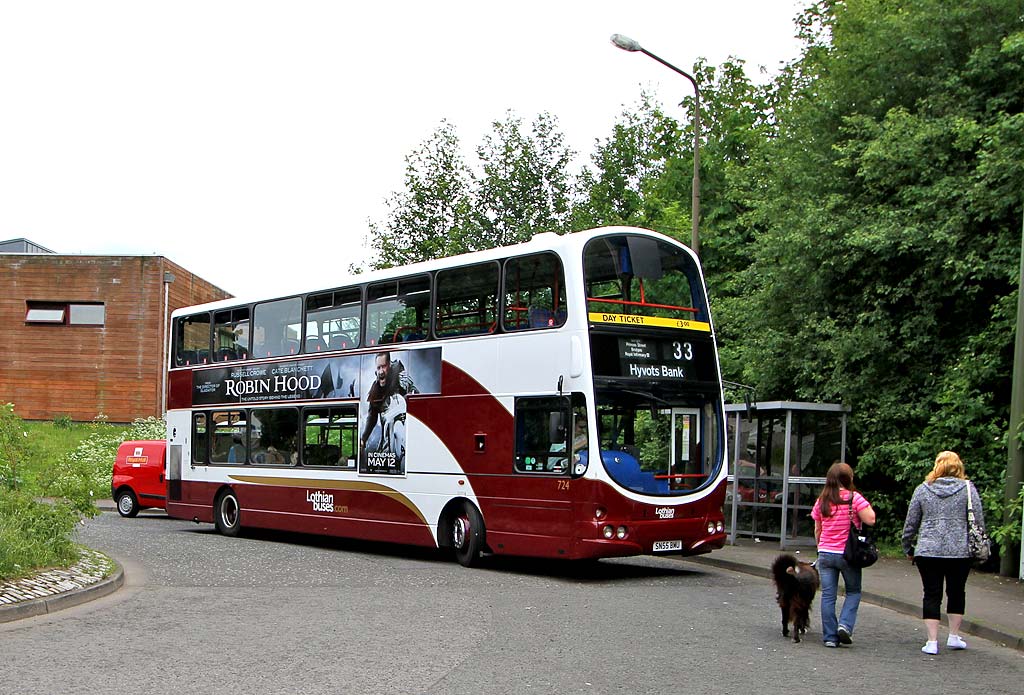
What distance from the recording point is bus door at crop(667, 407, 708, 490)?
14.7 meters

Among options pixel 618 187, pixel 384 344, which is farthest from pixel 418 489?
pixel 618 187

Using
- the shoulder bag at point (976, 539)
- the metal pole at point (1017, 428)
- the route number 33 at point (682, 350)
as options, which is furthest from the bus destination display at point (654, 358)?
the shoulder bag at point (976, 539)

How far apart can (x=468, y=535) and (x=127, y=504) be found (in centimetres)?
1556

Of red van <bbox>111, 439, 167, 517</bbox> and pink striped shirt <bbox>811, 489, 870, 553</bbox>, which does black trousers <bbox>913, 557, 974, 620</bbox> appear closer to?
pink striped shirt <bbox>811, 489, 870, 553</bbox>

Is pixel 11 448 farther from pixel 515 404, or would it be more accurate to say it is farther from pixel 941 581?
pixel 941 581

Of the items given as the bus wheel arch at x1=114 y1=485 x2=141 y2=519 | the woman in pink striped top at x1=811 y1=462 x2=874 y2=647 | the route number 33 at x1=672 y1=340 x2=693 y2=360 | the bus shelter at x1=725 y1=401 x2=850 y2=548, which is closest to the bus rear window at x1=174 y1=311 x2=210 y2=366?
the bus wheel arch at x1=114 y1=485 x2=141 y2=519

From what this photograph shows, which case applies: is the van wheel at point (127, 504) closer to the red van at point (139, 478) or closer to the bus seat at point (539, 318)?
the red van at point (139, 478)

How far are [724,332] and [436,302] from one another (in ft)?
30.3

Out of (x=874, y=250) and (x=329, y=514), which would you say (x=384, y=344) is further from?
(x=874, y=250)

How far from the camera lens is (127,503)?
93.4ft

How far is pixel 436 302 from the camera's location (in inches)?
650

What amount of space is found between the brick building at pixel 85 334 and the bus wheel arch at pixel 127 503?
18.1 metres

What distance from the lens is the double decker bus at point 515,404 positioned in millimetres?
14117

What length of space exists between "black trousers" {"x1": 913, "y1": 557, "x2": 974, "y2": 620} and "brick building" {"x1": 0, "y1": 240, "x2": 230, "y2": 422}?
1590 inches
